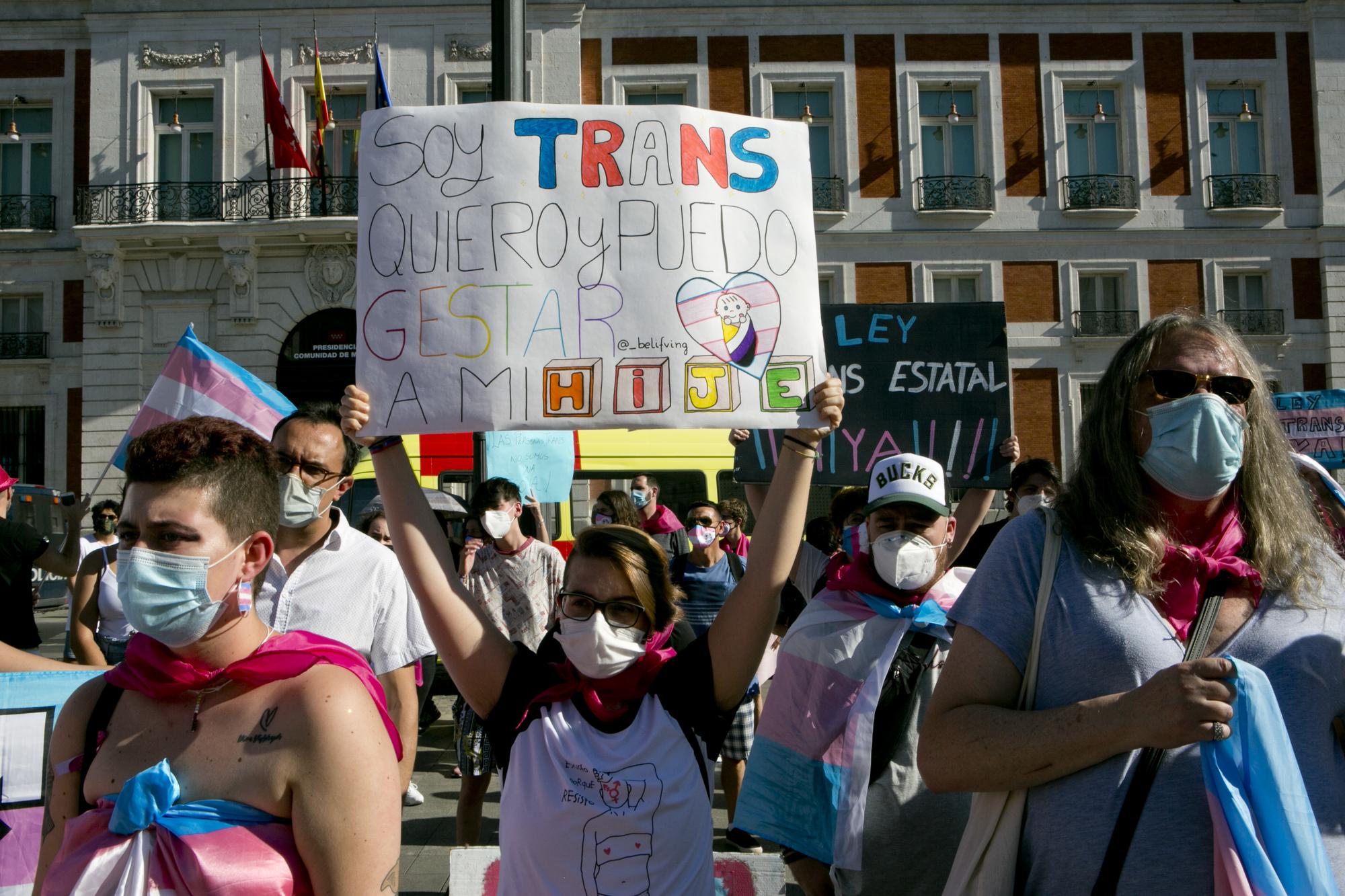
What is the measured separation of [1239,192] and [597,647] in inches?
971

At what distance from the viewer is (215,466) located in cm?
198

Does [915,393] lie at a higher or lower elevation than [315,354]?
lower

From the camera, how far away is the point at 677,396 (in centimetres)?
292

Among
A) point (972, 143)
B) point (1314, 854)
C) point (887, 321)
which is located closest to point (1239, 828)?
point (1314, 854)

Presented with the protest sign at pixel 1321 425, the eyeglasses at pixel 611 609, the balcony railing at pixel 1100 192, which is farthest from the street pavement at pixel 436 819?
the balcony railing at pixel 1100 192

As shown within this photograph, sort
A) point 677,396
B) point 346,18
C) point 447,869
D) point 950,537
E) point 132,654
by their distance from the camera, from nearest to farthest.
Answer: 1. point 132,654
2. point 677,396
3. point 950,537
4. point 447,869
5. point 346,18

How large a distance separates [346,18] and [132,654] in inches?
913

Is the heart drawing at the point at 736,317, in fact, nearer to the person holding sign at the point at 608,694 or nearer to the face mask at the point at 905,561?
the person holding sign at the point at 608,694

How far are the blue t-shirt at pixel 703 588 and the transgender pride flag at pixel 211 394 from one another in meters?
3.20

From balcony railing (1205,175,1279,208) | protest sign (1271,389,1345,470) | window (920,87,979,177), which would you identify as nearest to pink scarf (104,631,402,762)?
protest sign (1271,389,1345,470)

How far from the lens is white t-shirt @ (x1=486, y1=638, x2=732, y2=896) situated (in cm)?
235

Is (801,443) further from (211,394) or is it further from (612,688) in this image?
(211,394)

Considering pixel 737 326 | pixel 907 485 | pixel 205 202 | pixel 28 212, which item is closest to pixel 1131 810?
pixel 737 326

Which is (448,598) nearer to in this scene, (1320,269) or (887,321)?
(887,321)
